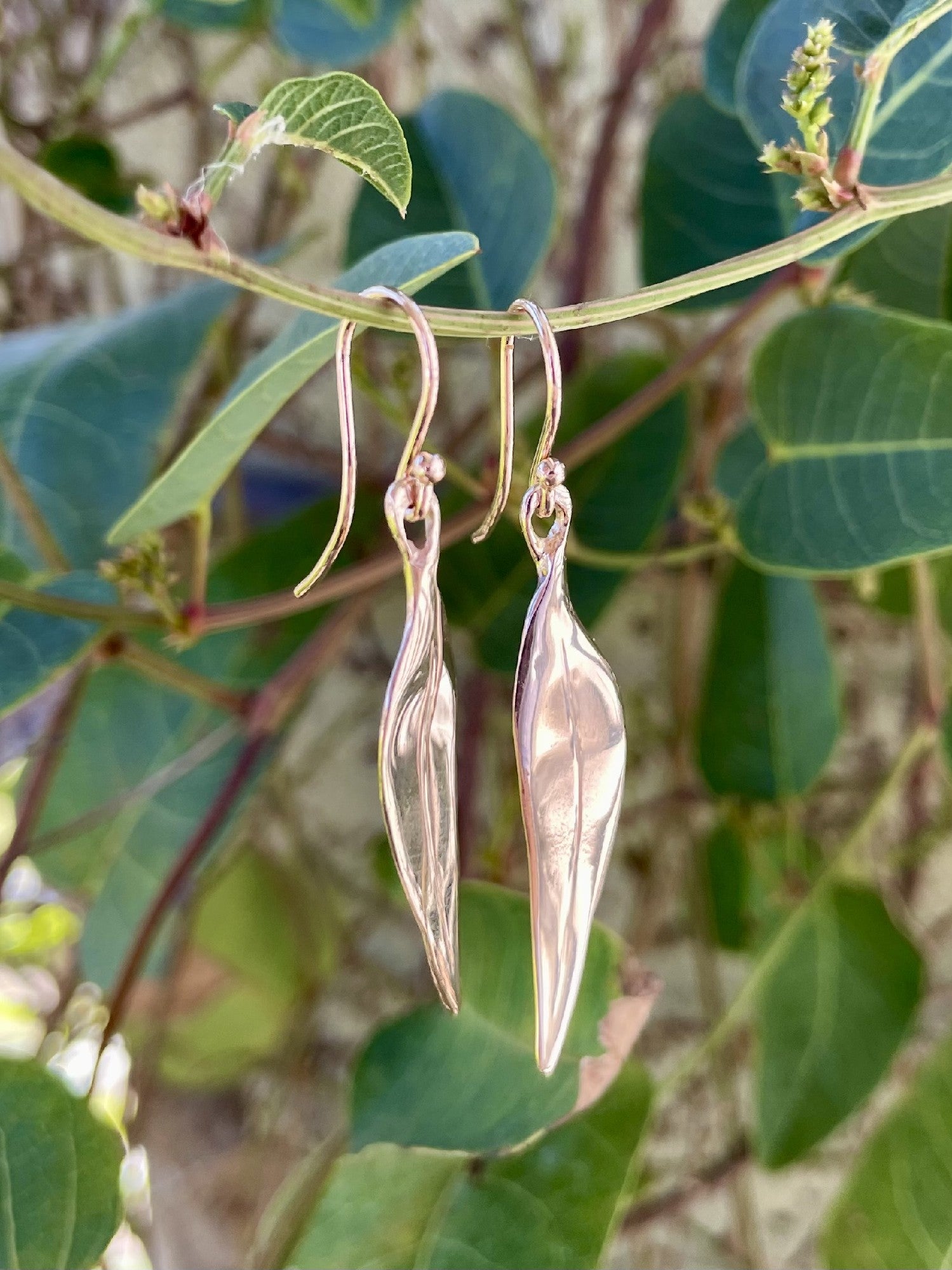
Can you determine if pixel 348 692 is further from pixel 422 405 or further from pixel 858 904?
pixel 422 405

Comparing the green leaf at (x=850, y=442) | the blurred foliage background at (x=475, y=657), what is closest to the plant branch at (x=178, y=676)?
the blurred foliage background at (x=475, y=657)

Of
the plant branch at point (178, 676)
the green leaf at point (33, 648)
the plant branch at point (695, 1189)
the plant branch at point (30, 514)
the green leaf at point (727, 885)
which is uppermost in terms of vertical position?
the plant branch at point (30, 514)

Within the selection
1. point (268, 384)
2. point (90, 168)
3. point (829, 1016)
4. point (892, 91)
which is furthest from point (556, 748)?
point (90, 168)

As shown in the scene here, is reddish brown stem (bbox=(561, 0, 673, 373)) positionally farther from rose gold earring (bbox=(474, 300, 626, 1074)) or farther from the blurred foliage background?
rose gold earring (bbox=(474, 300, 626, 1074))

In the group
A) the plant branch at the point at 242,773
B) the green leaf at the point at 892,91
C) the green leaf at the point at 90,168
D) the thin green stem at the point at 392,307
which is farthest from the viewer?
the green leaf at the point at 90,168

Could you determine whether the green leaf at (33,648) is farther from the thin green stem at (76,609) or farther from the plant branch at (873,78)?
the plant branch at (873,78)

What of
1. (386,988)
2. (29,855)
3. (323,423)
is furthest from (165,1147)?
(323,423)
